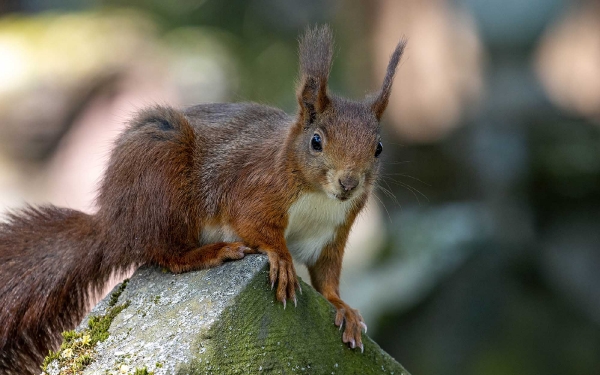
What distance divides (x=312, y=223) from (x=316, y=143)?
11.0 inches

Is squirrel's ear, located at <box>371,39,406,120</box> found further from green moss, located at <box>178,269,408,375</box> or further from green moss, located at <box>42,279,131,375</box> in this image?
green moss, located at <box>42,279,131,375</box>

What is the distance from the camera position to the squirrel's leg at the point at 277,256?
2.08m

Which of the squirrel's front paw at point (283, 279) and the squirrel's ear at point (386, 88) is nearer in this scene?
the squirrel's front paw at point (283, 279)

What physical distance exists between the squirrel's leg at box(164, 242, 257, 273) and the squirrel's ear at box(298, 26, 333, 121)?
1.77 feet

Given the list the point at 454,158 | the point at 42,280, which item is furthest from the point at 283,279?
the point at 454,158

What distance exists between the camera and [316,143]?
8.36 feet

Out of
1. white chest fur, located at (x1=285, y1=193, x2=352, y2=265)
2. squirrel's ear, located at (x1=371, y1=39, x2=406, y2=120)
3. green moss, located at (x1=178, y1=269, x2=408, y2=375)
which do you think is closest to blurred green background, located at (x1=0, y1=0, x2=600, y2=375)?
white chest fur, located at (x1=285, y1=193, x2=352, y2=265)

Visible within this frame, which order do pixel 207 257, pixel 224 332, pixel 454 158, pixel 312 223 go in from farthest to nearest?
pixel 454 158 < pixel 312 223 < pixel 207 257 < pixel 224 332

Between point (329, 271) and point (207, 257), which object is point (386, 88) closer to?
point (329, 271)

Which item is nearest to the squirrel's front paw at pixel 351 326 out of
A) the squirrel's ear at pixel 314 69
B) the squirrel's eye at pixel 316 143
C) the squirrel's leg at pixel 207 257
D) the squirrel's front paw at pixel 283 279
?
the squirrel's front paw at pixel 283 279

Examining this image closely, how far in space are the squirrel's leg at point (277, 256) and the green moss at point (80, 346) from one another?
1.39ft

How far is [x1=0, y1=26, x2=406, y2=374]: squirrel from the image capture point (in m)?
2.43

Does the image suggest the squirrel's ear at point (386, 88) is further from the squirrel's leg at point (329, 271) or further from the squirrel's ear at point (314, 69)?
the squirrel's leg at point (329, 271)

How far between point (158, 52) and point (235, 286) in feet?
20.2
